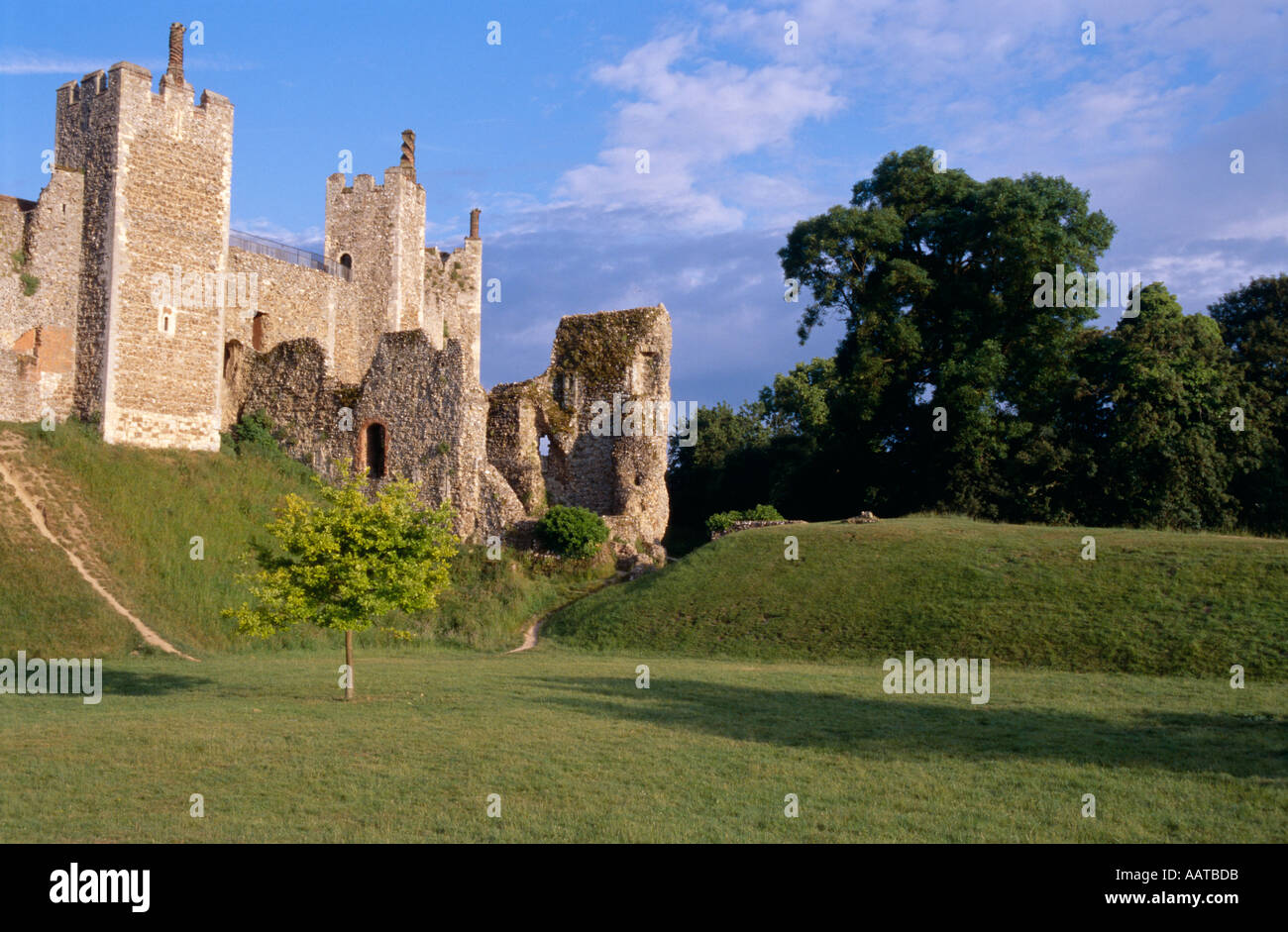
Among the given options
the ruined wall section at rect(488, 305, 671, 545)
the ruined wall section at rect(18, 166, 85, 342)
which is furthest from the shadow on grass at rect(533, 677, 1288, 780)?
the ruined wall section at rect(18, 166, 85, 342)

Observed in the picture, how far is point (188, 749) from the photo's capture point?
36.4 ft

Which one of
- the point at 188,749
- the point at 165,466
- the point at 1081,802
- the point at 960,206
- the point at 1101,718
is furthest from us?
the point at 960,206

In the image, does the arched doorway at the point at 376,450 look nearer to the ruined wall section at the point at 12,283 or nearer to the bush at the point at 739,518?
the ruined wall section at the point at 12,283

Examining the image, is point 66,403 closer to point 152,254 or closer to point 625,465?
point 152,254

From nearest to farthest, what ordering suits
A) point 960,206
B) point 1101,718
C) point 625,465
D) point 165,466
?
point 1101,718 → point 165,466 → point 625,465 → point 960,206

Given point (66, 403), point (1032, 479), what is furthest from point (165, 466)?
point (1032, 479)

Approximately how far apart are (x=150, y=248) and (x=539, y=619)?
13915 mm

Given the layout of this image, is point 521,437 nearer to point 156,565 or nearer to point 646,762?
point 156,565

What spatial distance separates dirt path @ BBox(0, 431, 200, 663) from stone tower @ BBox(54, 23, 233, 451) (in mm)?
2487

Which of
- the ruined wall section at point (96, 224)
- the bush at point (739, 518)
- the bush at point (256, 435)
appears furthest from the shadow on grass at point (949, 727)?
the bush at point (256, 435)

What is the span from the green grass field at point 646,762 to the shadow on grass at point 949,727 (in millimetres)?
55

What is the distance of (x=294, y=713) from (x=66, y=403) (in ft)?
54.8

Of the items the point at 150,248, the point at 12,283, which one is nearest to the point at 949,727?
the point at 150,248

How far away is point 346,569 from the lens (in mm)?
15648
